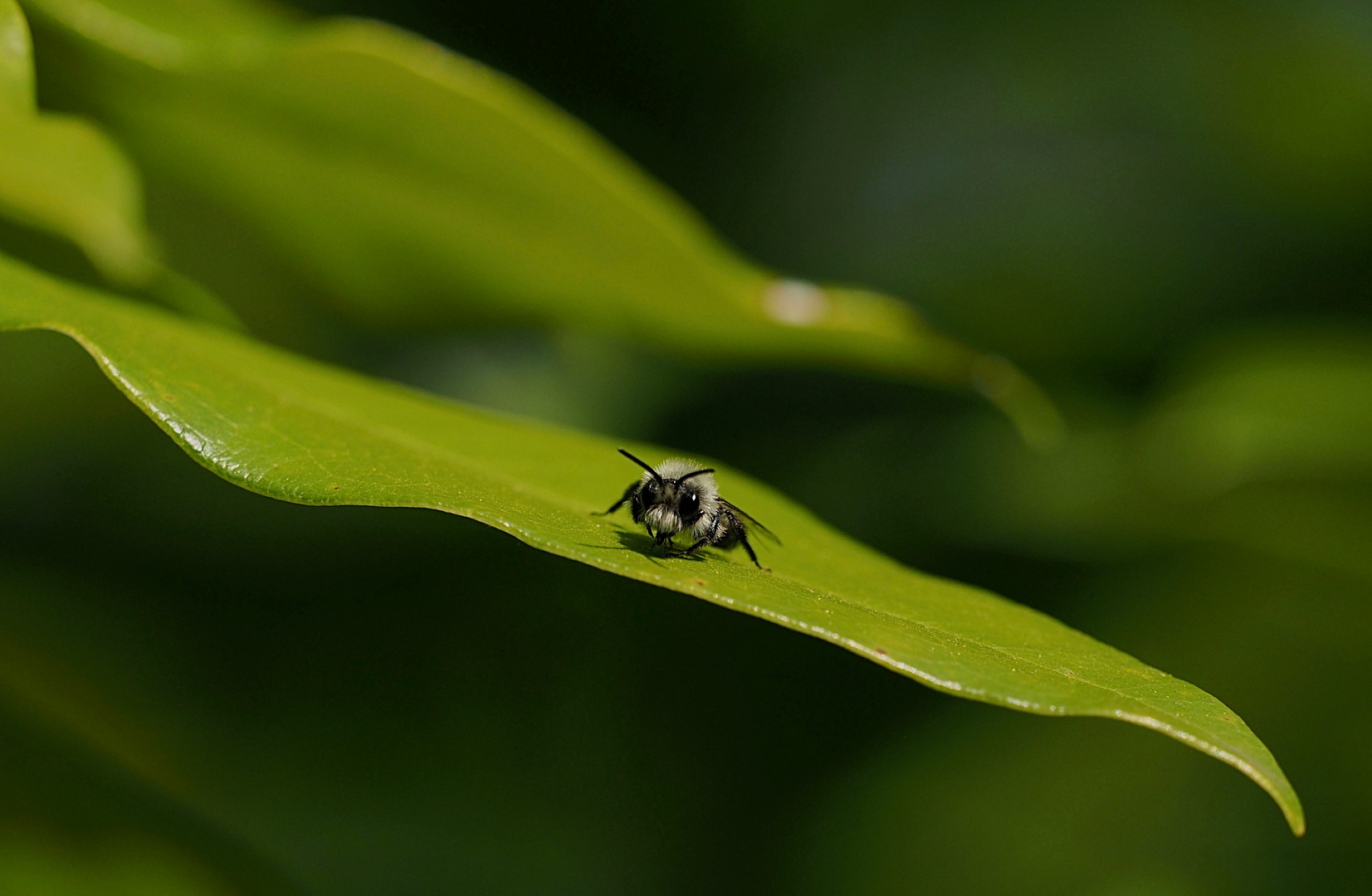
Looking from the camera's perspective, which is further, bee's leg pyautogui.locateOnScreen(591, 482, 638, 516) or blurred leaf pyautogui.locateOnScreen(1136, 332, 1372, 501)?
blurred leaf pyautogui.locateOnScreen(1136, 332, 1372, 501)

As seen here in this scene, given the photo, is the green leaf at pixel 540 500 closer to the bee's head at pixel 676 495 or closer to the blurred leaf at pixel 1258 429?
the bee's head at pixel 676 495

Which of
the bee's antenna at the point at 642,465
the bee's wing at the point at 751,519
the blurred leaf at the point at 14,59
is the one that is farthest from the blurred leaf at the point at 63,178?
the bee's wing at the point at 751,519

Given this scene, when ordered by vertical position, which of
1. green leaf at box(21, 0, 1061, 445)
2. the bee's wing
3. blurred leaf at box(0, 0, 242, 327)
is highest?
green leaf at box(21, 0, 1061, 445)

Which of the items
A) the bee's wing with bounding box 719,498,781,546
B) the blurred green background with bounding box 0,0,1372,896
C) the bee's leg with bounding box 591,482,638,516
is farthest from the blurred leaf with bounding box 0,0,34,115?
the bee's wing with bounding box 719,498,781,546

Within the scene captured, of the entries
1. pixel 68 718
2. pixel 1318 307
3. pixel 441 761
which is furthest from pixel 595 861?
pixel 1318 307

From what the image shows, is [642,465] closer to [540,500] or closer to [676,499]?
[676,499]

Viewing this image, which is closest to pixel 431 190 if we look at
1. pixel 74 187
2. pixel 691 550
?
pixel 74 187

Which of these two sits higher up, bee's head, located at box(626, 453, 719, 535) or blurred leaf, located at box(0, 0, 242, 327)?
blurred leaf, located at box(0, 0, 242, 327)

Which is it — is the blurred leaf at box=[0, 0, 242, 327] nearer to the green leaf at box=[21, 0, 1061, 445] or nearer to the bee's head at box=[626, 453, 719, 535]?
the green leaf at box=[21, 0, 1061, 445]

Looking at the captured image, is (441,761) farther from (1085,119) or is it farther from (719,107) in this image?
(1085,119)
